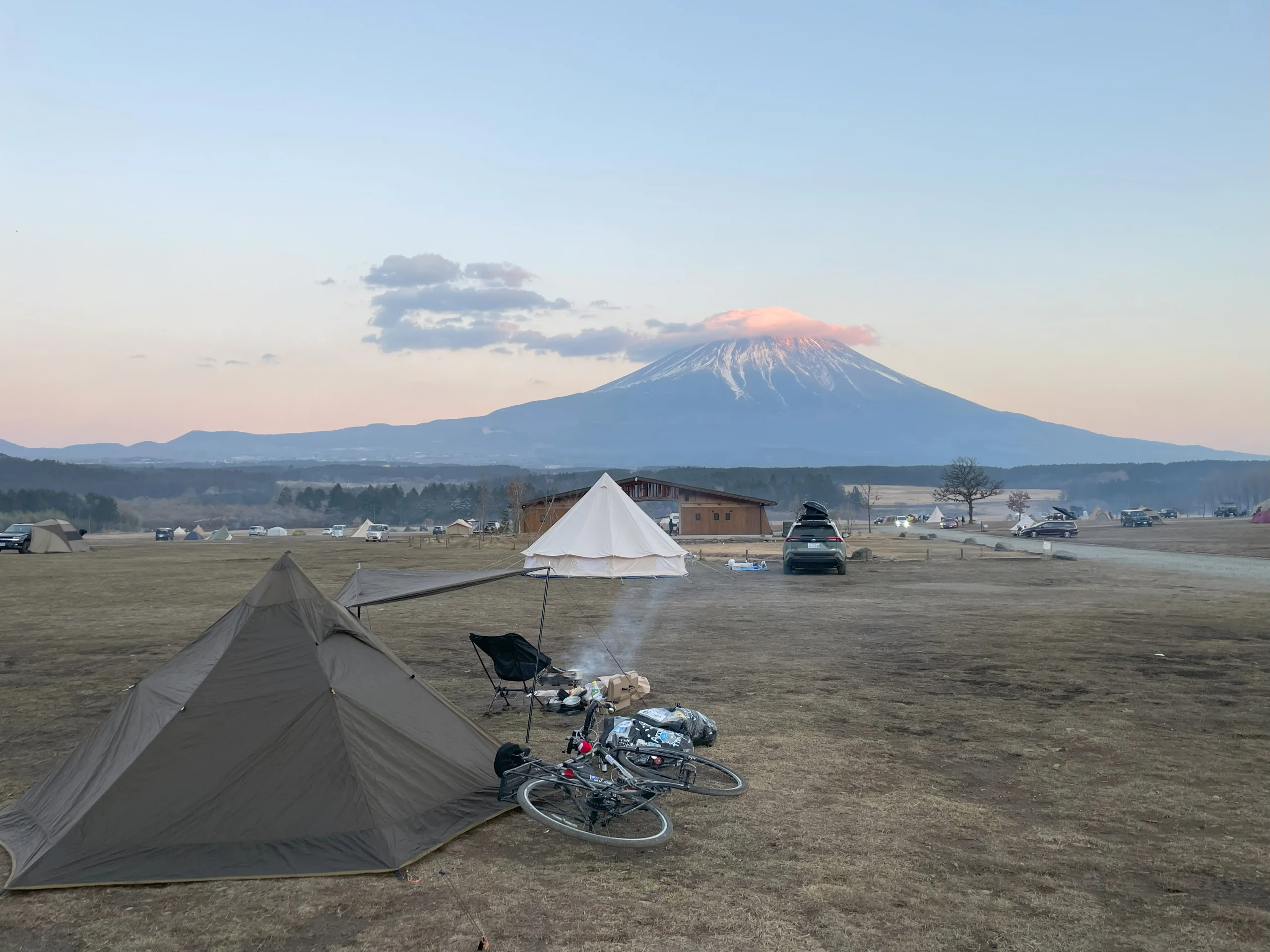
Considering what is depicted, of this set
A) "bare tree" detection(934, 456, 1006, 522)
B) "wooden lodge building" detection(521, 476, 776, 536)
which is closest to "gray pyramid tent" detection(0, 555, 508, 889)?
"wooden lodge building" detection(521, 476, 776, 536)

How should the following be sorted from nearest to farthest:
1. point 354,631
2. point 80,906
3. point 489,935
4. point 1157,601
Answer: point 489,935
point 80,906
point 354,631
point 1157,601

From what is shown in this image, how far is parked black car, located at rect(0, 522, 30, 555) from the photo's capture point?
52250 millimetres

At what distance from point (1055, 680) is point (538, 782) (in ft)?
29.5

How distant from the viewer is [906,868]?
Answer: 651 cm

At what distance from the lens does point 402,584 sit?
1242 cm

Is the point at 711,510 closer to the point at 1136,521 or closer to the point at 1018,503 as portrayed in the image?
the point at 1136,521

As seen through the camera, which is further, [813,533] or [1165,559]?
[1165,559]

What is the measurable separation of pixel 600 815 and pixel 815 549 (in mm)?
25731

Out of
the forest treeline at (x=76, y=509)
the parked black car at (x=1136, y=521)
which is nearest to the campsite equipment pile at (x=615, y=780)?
the parked black car at (x=1136, y=521)

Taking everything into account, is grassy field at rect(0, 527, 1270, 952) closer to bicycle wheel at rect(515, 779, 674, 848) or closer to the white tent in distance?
bicycle wheel at rect(515, 779, 674, 848)

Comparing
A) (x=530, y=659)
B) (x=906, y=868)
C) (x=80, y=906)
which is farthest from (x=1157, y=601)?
(x=80, y=906)

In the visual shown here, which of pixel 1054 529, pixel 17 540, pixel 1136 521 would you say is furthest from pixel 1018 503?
pixel 17 540

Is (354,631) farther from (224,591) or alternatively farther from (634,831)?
(224,591)

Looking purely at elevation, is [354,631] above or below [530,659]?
above
